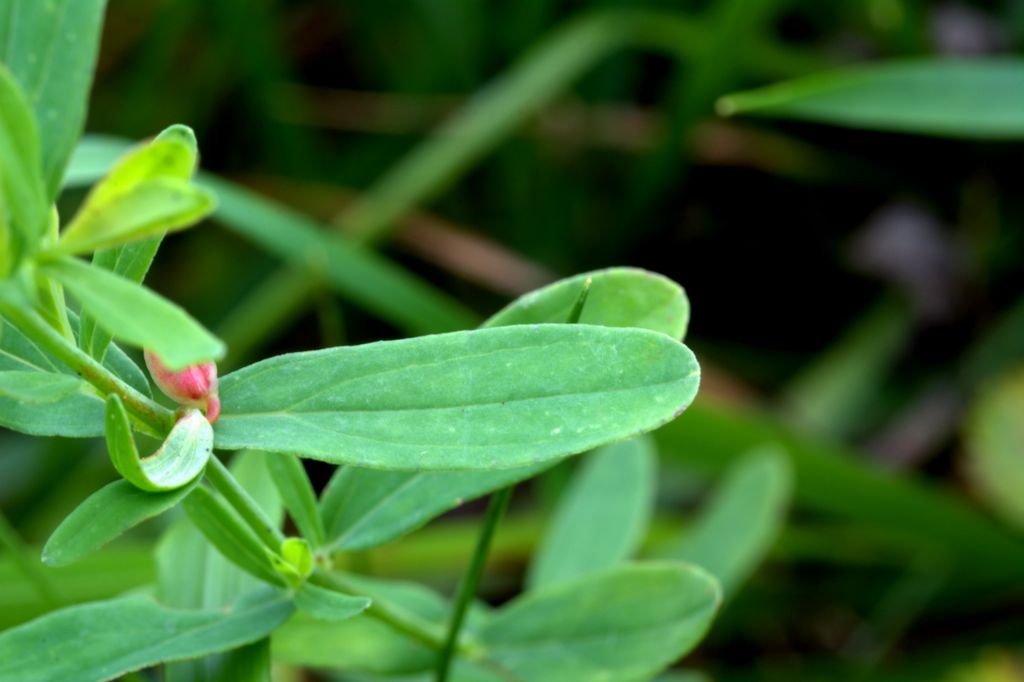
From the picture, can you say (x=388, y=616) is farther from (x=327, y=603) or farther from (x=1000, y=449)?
(x=1000, y=449)

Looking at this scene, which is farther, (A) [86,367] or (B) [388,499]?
(B) [388,499]

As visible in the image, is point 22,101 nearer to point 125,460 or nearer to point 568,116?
point 125,460

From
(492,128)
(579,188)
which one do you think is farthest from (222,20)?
(579,188)

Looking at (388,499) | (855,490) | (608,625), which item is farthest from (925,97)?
Answer: (388,499)

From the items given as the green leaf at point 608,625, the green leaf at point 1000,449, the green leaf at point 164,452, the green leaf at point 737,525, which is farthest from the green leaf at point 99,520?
the green leaf at point 1000,449

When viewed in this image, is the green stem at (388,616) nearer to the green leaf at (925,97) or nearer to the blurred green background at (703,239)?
the blurred green background at (703,239)

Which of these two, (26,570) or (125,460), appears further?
(26,570)

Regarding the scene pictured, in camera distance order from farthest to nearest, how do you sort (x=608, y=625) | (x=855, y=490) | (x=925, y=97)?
(x=855, y=490) < (x=925, y=97) < (x=608, y=625)
